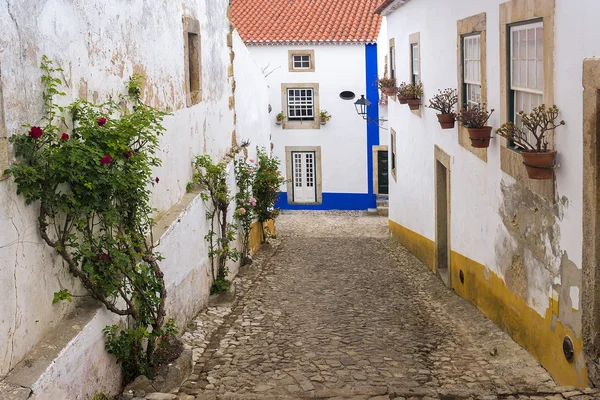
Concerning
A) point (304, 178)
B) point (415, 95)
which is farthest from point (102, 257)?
point (304, 178)

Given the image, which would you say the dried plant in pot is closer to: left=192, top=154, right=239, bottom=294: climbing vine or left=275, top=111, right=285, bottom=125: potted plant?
left=275, top=111, right=285, bottom=125: potted plant

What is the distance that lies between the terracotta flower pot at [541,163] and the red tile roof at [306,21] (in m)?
18.7

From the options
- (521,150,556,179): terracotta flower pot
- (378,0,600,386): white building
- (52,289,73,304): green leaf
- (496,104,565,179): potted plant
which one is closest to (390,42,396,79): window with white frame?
(378,0,600,386): white building

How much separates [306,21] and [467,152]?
16.9 m

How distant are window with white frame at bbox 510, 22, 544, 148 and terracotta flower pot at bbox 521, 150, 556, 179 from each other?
0.70 m

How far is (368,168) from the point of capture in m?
25.3

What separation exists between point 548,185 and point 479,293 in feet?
9.41

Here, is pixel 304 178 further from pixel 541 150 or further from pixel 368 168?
pixel 541 150

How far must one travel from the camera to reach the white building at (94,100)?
4535 mm

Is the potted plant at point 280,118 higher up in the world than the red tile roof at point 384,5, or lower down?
lower down

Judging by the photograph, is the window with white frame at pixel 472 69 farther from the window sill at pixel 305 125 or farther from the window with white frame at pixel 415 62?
the window sill at pixel 305 125

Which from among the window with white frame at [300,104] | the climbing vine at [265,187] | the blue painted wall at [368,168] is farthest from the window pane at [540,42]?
the window with white frame at [300,104]

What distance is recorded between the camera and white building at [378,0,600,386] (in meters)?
5.14

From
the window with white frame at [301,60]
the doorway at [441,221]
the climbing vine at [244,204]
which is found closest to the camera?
the doorway at [441,221]
